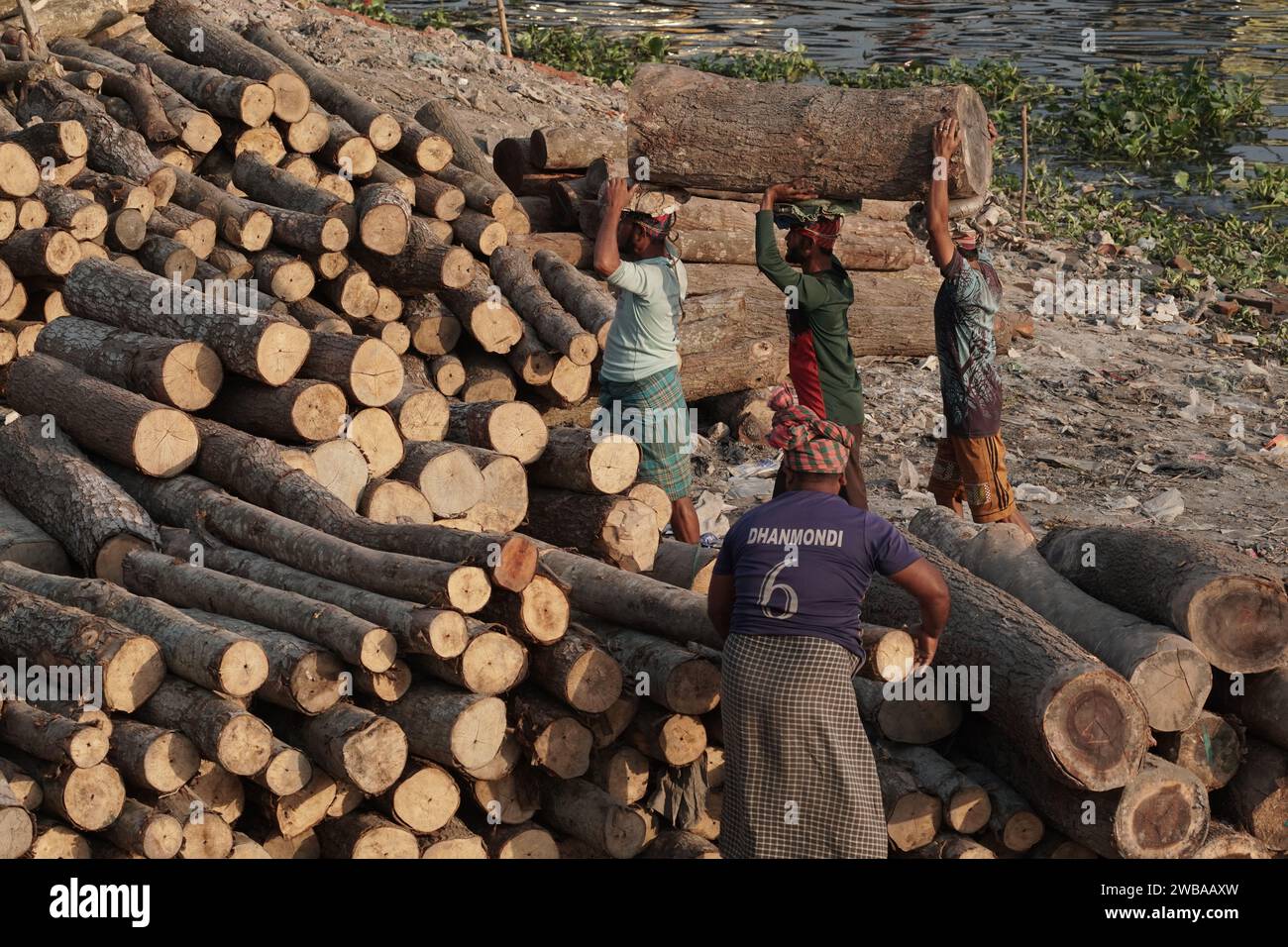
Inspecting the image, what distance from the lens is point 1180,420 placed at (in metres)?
12.5

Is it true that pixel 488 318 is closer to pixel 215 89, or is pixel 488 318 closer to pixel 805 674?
pixel 215 89

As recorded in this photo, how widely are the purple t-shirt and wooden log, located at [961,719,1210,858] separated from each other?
3.90 feet

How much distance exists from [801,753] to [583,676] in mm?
1107

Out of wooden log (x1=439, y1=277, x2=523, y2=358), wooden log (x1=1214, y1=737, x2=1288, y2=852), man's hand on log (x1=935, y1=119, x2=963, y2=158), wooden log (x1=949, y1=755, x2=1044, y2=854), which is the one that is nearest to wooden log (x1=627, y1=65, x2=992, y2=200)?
man's hand on log (x1=935, y1=119, x2=963, y2=158)

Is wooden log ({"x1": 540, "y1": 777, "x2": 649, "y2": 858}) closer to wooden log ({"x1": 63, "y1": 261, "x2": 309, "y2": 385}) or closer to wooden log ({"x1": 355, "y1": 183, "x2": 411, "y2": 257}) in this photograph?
wooden log ({"x1": 63, "y1": 261, "x2": 309, "y2": 385})

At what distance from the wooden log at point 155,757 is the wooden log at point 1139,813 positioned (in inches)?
138

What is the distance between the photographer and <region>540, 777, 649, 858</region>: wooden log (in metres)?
6.34

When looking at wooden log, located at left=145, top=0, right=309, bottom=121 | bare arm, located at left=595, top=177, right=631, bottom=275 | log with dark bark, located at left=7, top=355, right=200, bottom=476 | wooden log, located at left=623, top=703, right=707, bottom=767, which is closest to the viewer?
wooden log, located at left=623, top=703, right=707, bottom=767

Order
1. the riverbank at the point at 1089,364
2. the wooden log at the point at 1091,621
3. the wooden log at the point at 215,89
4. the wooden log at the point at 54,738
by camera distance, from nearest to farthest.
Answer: the wooden log at the point at 54,738 → the wooden log at the point at 1091,621 → the riverbank at the point at 1089,364 → the wooden log at the point at 215,89

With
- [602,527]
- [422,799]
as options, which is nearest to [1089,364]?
[602,527]

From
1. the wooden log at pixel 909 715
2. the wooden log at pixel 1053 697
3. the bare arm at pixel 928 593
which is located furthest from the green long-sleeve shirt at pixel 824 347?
the bare arm at pixel 928 593

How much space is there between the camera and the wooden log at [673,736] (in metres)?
6.34

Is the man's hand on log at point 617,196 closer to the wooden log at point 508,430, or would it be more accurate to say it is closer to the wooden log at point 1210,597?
the wooden log at point 508,430

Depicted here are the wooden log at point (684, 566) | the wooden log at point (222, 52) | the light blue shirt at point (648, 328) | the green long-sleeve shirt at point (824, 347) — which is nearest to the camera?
the wooden log at point (684, 566)
